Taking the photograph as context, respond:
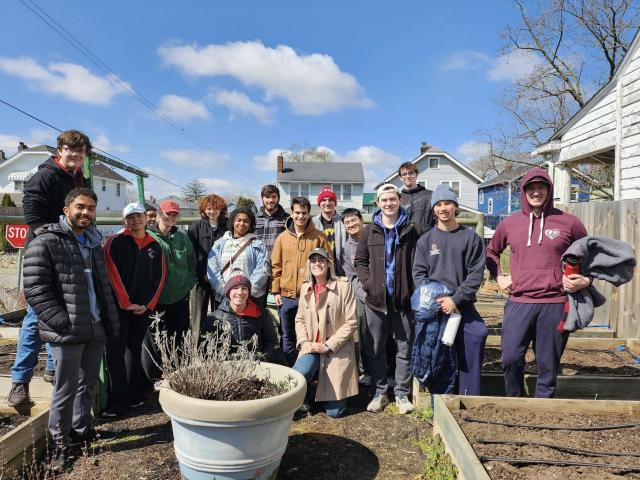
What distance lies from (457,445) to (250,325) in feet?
6.44

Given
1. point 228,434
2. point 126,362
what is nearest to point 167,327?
point 126,362

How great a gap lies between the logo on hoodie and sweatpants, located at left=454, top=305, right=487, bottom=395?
0.82 meters

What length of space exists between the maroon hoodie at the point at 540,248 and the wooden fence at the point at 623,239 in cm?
282

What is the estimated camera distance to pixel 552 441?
2938 mm

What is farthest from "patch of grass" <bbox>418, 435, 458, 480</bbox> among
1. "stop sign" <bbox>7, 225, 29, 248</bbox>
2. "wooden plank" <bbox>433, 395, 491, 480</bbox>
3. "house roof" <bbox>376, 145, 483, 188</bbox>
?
"house roof" <bbox>376, 145, 483, 188</bbox>

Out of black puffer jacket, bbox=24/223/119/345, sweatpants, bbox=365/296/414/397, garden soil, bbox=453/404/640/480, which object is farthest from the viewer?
sweatpants, bbox=365/296/414/397

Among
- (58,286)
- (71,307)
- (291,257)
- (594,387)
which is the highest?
(291,257)

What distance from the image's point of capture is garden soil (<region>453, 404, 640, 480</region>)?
2.56 metres

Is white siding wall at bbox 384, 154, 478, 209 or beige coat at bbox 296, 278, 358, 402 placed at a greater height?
white siding wall at bbox 384, 154, 478, 209

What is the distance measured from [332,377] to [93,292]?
205 cm

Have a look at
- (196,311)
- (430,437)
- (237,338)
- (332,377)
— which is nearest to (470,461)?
(430,437)

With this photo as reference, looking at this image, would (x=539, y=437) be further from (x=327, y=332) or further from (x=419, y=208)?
(x=419, y=208)

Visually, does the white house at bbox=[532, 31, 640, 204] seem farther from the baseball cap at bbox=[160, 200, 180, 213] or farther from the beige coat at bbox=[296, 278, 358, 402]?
the baseball cap at bbox=[160, 200, 180, 213]

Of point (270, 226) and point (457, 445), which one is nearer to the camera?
point (457, 445)
